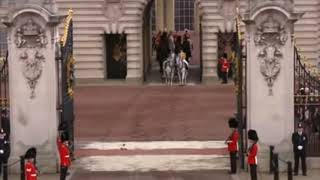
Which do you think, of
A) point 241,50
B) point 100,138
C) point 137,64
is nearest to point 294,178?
point 241,50

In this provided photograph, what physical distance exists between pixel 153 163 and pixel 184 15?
119ft

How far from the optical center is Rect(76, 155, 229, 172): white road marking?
68.5 ft

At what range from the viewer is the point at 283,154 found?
20516 mm

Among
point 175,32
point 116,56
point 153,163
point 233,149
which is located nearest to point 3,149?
point 153,163

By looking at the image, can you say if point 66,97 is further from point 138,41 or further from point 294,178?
point 138,41

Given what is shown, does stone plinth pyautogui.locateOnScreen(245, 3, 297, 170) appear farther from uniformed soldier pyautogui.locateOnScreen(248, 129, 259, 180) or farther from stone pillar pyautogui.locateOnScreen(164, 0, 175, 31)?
stone pillar pyautogui.locateOnScreen(164, 0, 175, 31)

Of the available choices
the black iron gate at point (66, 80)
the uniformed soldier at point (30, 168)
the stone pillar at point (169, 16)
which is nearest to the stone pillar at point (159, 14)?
the stone pillar at point (169, 16)

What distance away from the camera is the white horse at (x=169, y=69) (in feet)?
131

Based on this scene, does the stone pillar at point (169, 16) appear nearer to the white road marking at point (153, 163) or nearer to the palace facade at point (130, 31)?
the palace facade at point (130, 31)

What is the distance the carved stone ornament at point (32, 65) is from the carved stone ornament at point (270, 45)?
16.8ft

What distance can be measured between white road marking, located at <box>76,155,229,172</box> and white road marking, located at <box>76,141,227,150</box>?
4.49 feet

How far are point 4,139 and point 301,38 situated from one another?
25.7m

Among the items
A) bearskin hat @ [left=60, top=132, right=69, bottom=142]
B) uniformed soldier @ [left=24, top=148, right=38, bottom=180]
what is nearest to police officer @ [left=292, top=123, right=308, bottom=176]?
bearskin hat @ [left=60, top=132, right=69, bottom=142]

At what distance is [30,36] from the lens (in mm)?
20266
